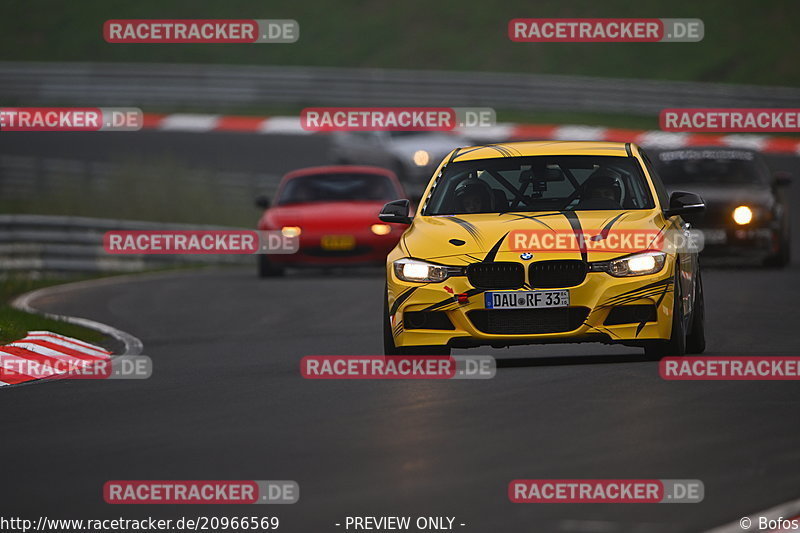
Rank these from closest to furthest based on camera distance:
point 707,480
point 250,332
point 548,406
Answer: point 707,480, point 548,406, point 250,332

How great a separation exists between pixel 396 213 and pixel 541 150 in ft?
3.84

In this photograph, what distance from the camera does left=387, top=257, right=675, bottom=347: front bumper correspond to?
11273mm

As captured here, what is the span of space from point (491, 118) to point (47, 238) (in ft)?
52.4

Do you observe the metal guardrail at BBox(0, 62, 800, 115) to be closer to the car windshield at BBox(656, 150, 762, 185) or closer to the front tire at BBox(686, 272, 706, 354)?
the car windshield at BBox(656, 150, 762, 185)

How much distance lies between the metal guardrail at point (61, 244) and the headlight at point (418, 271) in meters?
13.0

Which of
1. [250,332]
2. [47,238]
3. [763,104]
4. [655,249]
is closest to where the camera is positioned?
[655,249]

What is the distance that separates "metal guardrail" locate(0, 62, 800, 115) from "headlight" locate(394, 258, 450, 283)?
2709 centimetres

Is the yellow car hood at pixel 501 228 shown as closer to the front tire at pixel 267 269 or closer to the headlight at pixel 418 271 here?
the headlight at pixel 418 271

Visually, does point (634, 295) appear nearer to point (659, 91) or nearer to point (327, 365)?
point (327, 365)

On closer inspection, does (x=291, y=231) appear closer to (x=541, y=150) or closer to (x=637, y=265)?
Result: (x=541, y=150)

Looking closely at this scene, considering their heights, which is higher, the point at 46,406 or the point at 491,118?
the point at 491,118

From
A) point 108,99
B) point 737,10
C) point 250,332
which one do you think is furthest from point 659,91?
point 250,332

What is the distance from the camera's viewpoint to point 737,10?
4862 centimetres

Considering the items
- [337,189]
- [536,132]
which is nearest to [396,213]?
[337,189]
